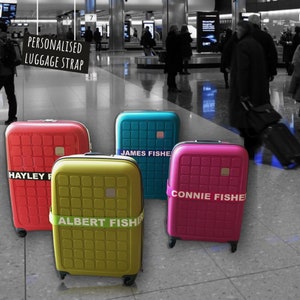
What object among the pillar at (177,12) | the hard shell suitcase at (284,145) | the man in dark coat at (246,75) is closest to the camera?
the hard shell suitcase at (284,145)

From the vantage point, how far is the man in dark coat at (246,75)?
5.28 metres

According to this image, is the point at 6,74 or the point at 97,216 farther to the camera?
the point at 6,74

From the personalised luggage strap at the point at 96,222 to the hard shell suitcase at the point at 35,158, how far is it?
0.72 m

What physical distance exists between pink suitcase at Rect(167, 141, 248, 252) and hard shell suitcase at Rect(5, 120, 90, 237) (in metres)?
0.73

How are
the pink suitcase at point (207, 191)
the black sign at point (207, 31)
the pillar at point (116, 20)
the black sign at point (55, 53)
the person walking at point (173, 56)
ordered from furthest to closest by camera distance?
the pillar at point (116, 20)
the black sign at point (207, 31)
the person walking at point (173, 56)
the black sign at point (55, 53)
the pink suitcase at point (207, 191)

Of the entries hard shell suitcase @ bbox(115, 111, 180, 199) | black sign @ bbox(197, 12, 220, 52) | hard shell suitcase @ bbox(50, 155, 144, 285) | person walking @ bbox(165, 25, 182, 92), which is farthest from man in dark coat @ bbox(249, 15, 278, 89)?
black sign @ bbox(197, 12, 220, 52)

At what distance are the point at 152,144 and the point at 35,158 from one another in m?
1.07

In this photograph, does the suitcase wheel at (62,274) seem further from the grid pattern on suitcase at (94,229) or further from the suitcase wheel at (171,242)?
the suitcase wheel at (171,242)

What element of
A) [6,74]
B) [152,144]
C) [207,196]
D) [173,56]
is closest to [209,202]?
[207,196]

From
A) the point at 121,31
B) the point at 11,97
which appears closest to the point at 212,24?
the point at 11,97

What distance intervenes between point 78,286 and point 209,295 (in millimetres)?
785

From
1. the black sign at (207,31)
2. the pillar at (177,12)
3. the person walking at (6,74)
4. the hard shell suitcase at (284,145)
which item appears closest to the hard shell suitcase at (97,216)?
the hard shell suitcase at (284,145)

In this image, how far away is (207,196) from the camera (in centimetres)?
334

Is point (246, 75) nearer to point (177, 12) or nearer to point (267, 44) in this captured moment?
point (267, 44)
